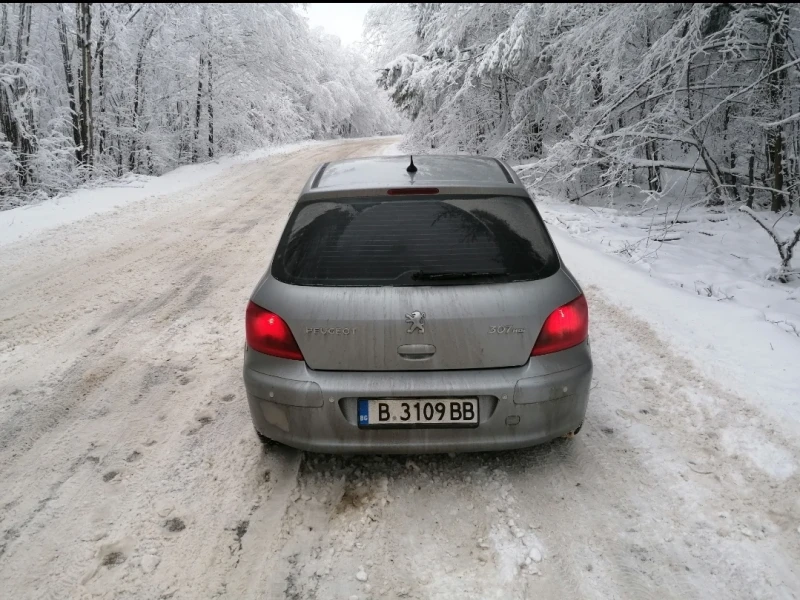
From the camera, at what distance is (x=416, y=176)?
3.09m

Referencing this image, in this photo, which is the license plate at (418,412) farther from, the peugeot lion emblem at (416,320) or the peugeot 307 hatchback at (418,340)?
the peugeot lion emblem at (416,320)

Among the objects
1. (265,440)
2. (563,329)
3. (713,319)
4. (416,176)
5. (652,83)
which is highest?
(652,83)

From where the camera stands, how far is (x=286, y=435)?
2.70 metres

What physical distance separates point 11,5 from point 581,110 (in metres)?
14.9

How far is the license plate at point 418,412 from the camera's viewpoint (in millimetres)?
2564

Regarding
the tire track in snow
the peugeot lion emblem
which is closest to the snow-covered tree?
the peugeot lion emblem

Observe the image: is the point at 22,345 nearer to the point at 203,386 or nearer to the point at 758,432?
the point at 203,386

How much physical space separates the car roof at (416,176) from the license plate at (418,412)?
111 cm

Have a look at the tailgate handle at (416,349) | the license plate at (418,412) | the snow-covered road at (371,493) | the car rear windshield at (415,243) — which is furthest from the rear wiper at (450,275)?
the snow-covered road at (371,493)

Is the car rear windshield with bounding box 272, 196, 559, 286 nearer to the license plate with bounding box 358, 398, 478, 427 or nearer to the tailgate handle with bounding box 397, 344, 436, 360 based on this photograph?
the tailgate handle with bounding box 397, 344, 436, 360

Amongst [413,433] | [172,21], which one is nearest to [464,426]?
[413,433]

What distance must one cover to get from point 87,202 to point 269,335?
36.0 feet

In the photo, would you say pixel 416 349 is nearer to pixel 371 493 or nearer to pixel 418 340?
pixel 418 340

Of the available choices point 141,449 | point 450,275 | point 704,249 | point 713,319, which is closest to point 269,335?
point 450,275
